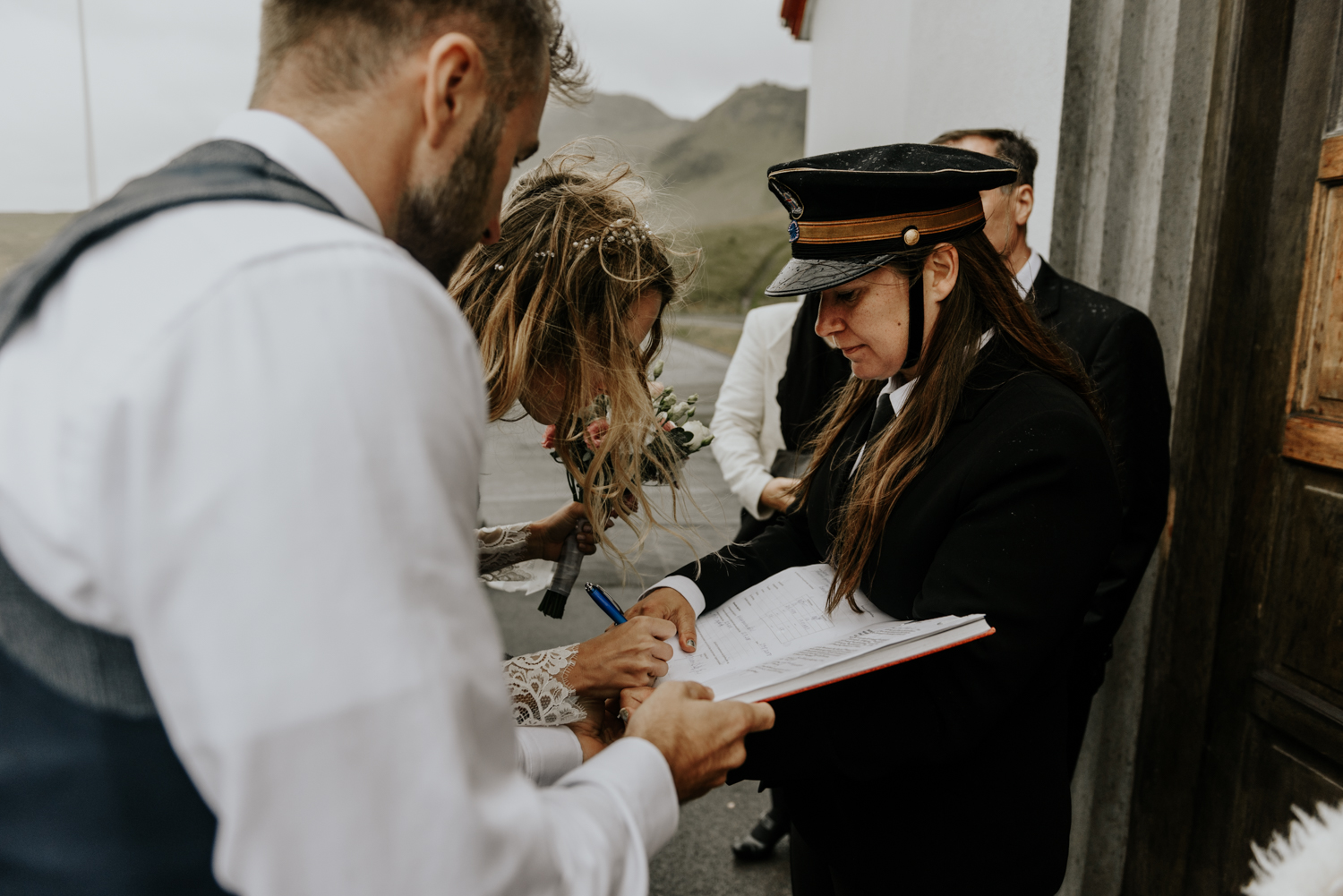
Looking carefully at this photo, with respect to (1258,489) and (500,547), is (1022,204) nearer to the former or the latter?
(1258,489)

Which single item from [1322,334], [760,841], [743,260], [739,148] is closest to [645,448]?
[1322,334]

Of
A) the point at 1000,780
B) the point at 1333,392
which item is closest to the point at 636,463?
the point at 1000,780

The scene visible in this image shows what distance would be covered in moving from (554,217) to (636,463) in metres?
0.49

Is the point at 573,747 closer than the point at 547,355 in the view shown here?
Yes

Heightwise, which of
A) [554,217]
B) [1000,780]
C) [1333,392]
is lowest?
[1000,780]

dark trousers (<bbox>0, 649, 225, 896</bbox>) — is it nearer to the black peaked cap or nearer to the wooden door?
the black peaked cap

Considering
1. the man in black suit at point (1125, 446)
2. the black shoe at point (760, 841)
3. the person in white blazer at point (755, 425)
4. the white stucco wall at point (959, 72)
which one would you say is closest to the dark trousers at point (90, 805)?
the man in black suit at point (1125, 446)

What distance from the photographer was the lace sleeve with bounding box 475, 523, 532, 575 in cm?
195

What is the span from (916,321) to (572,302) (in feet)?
2.05

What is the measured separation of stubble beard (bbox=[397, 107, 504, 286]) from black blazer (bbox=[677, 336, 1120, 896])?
2.77 feet

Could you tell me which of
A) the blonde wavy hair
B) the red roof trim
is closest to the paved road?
the blonde wavy hair

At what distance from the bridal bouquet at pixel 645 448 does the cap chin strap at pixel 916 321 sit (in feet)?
1.59

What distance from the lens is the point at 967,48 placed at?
3289 millimetres

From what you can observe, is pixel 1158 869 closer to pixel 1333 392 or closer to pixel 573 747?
pixel 1333 392
